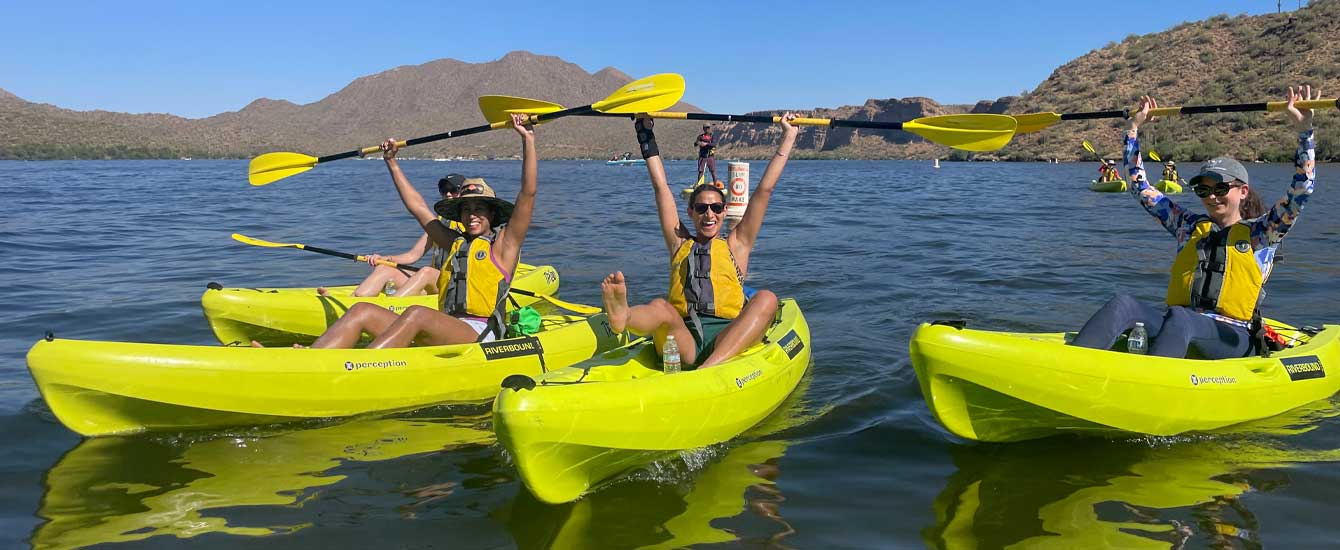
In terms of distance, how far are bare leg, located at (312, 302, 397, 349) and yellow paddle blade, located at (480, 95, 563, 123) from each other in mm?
1779

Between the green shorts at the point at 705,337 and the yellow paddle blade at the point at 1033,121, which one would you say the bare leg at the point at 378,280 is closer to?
the green shorts at the point at 705,337

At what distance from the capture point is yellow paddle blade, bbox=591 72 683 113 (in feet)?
21.8

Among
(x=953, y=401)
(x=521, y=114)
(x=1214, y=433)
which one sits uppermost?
(x=521, y=114)

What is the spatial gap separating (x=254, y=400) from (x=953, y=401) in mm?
3844

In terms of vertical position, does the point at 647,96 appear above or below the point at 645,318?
above

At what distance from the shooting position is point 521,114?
6086mm

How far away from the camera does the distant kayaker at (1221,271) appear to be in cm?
500

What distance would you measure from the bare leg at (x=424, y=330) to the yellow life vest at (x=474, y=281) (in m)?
0.16

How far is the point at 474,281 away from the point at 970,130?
12.1 ft

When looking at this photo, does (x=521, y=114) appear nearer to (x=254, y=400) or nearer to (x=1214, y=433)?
Result: (x=254, y=400)

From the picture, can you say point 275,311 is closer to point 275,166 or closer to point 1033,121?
point 275,166

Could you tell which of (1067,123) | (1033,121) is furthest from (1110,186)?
(1067,123)

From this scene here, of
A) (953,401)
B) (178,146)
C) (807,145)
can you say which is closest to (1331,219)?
(953,401)

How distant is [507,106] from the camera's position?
281 inches
